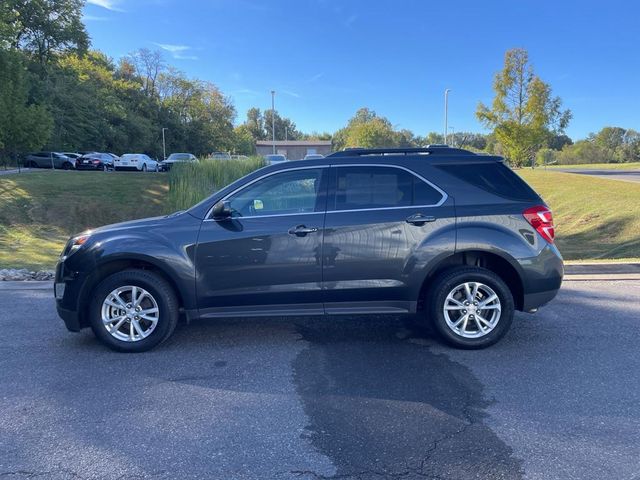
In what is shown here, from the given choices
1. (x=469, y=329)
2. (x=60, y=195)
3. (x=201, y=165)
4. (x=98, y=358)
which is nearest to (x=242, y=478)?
(x=98, y=358)

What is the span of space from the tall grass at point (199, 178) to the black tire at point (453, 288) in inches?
459

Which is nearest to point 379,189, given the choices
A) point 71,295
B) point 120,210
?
point 71,295

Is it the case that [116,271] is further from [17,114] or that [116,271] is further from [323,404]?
[17,114]

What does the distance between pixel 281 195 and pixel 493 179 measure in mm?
2083

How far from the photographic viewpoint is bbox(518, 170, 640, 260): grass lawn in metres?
12.9

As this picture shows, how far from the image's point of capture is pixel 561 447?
3.02m

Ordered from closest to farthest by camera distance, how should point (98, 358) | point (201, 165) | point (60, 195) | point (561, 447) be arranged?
point (561, 447), point (98, 358), point (201, 165), point (60, 195)

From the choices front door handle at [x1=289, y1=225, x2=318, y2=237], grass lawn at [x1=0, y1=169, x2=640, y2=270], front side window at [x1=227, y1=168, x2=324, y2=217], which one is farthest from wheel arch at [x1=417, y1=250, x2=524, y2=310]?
grass lawn at [x1=0, y1=169, x2=640, y2=270]

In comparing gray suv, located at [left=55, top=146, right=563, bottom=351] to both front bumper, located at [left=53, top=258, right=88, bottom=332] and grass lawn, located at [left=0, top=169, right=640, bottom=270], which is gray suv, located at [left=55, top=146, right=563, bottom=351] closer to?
front bumper, located at [left=53, top=258, right=88, bottom=332]

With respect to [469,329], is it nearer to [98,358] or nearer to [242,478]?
[242,478]

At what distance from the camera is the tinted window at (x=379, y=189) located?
4.68m

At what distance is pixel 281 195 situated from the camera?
476 cm

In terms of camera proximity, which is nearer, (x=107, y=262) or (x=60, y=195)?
(x=107, y=262)

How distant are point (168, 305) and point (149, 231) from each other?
0.72m
